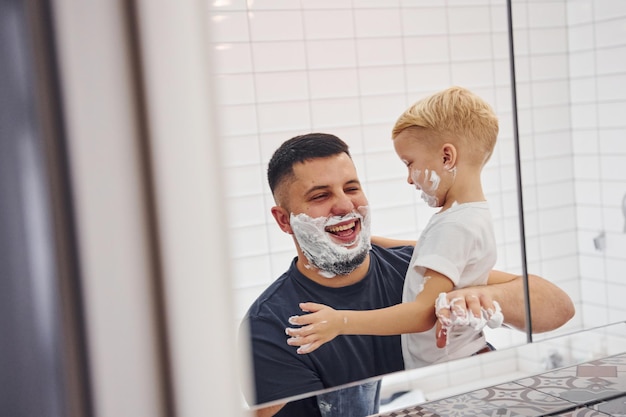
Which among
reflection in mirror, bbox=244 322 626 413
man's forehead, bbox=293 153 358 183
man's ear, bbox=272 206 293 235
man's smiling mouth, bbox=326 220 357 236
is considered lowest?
reflection in mirror, bbox=244 322 626 413

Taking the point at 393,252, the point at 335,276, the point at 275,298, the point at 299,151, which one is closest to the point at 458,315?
the point at 393,252

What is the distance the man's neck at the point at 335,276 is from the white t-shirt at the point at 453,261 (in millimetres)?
118

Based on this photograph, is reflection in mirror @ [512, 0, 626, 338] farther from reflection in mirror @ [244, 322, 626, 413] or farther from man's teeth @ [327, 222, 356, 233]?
man's teeth @ [327, 222, 356, 233]

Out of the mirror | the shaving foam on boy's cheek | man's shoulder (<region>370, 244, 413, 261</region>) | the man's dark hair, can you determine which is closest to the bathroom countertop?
the mirror

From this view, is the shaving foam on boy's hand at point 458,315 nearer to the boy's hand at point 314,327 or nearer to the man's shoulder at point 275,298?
the boy's hand at point 314,327

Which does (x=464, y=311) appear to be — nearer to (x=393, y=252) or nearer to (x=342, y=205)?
(x=393, y=252)

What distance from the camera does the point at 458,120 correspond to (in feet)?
5.73

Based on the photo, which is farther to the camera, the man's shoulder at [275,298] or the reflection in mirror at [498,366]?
the reflection in mirror at [498,366]

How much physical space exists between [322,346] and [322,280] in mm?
156

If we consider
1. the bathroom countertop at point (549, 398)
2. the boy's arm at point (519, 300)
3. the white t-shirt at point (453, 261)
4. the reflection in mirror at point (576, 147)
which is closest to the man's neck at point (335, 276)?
the white t-shirt at point (453, 261)

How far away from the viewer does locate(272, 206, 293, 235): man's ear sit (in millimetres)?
1590

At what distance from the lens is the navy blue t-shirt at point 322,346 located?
1614mm

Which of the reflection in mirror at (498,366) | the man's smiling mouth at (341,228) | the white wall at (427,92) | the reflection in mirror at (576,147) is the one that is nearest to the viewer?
the white wall at (427,92)

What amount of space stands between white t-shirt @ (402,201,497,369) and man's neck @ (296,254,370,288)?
0.39 ft
